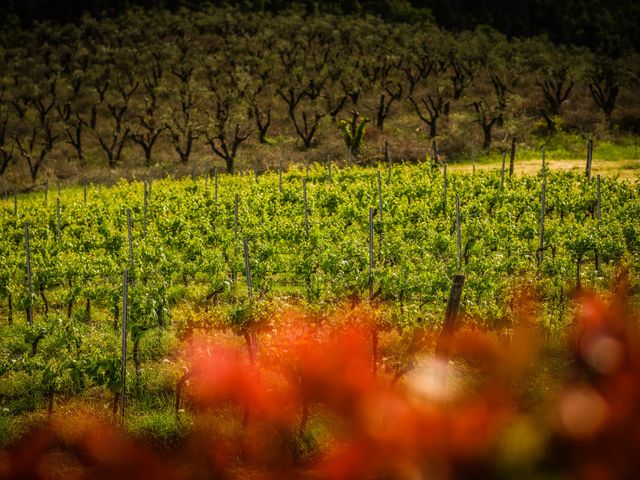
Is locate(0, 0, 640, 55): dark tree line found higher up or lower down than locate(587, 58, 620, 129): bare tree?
higher up

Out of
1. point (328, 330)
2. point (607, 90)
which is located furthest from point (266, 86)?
point (328, 330)

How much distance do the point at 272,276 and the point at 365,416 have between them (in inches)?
269

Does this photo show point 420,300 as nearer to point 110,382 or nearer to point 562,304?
point 562,304

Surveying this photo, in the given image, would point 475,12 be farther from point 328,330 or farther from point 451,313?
point 451,313

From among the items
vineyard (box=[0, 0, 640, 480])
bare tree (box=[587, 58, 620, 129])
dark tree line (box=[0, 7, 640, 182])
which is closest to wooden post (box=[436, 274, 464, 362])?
vineyard (box=[0, 0, 640, 480])

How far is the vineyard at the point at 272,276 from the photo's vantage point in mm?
10352

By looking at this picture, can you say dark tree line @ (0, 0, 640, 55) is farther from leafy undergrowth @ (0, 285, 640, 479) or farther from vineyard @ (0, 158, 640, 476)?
leafy undergrowth @ (0, 285, 640, 479)

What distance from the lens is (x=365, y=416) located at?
30.0ft

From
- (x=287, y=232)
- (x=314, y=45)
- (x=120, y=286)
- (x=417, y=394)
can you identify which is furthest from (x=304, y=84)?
(x=417, y=394)

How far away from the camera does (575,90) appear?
51656mm

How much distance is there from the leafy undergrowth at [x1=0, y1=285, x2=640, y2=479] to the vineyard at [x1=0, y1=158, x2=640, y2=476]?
1.08ft

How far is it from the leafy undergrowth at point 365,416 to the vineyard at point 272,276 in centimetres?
33

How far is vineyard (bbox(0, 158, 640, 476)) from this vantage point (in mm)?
10352

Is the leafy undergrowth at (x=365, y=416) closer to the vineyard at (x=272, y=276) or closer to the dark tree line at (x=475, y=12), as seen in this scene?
the vineyard at (x=272, y=276)
